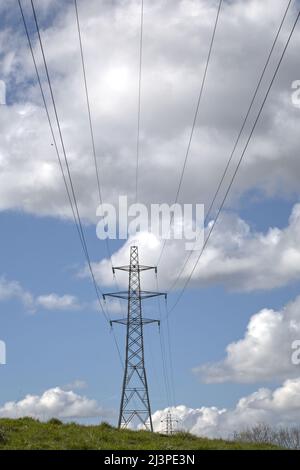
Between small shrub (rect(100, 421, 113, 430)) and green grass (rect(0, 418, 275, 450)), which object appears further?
small shrub (rect(100, 421, 113, 430))

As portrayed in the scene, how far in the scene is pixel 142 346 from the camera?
70.4 meters

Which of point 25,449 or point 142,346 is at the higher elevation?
point 142,346

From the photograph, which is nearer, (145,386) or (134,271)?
(145,386)

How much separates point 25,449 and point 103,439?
585cm

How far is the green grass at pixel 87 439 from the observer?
3425cm

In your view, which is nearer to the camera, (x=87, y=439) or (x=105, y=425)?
(x=87, y=439)

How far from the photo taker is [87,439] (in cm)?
3653

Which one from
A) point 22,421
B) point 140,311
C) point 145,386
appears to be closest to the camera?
point 22,421

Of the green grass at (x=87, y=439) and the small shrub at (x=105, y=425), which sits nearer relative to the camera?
the green grass at (x=87, y=439)

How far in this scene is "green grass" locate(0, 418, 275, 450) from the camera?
34.2m
